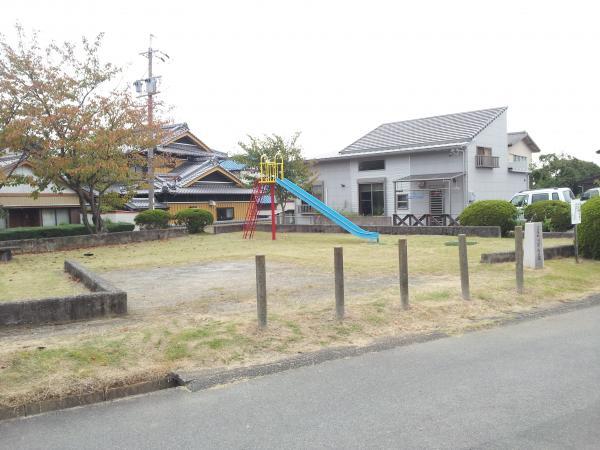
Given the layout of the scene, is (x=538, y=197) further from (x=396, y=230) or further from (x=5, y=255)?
(x=5, y=255)

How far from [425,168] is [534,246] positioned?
22623 millimetres

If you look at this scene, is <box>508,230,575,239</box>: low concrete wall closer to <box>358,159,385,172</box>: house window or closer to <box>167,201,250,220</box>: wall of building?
<box>358,159,385,172</box>: house window

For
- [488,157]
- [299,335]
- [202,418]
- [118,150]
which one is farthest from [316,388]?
[488,157]

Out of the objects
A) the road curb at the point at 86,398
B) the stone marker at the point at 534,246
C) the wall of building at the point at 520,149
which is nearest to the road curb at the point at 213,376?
the road curb at the point at 86,398

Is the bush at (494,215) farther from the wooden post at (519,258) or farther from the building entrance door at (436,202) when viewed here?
the building entrance door at (436,202)

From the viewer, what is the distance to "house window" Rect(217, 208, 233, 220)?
3897 centimetres

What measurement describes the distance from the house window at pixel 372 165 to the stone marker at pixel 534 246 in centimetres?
2416

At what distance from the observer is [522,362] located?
5434mm

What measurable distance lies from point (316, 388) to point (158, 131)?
1865cm

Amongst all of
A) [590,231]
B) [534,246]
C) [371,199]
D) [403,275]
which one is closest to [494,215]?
[590,231]

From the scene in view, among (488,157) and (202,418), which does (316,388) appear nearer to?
(202,418)

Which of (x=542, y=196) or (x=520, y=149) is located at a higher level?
(x=520, y=149)

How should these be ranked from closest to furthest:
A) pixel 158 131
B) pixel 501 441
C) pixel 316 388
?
pixel 501 441 → pixel 316 388 → pixel 158 131

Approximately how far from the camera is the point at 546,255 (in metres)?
12.0
